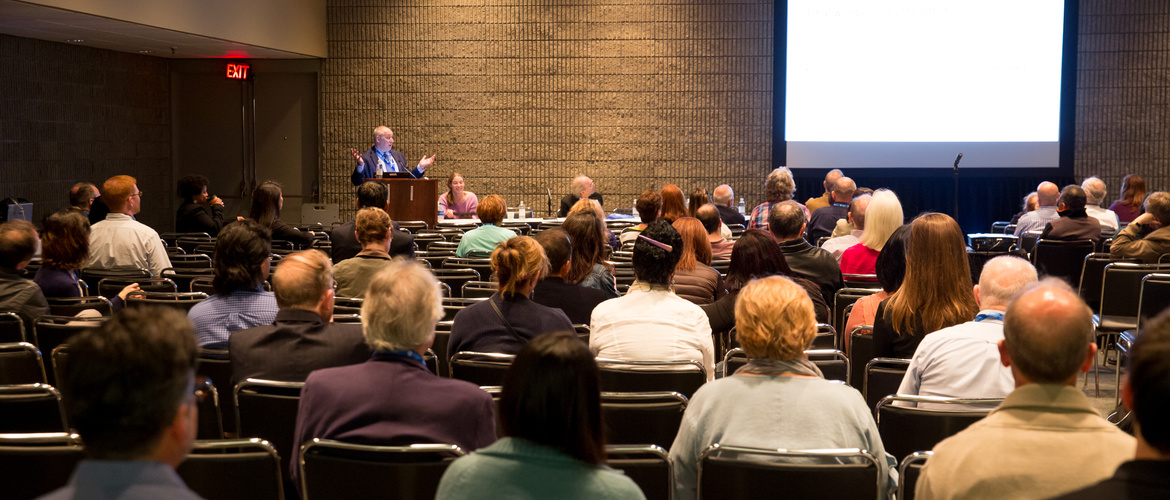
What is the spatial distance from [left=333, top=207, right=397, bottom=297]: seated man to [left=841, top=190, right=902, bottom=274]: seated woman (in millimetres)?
2740

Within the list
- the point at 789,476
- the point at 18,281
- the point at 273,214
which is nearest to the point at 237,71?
the point at 273,214

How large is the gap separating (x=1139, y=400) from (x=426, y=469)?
4.81 feet

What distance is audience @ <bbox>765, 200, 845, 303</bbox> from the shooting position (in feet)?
17.9

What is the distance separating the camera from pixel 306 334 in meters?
3.07

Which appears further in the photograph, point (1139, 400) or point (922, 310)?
point (922, 310)

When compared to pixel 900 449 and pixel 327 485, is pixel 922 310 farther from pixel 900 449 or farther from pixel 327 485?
pixel 327 485

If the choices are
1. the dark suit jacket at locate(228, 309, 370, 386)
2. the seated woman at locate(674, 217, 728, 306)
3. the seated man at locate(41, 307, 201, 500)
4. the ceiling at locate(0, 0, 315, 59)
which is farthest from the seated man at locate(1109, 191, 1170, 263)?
the ceiling at locate(0, 0, 315, 59)

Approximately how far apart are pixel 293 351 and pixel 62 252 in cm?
250

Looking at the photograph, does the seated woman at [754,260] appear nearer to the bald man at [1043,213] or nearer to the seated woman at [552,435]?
the seated woman at [552,435]

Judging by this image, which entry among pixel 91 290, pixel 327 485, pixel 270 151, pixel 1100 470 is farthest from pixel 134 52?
pixel 1100 470

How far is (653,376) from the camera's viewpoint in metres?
3.26

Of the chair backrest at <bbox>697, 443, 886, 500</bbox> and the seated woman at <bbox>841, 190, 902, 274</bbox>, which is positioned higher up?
the seated woman at <bbox>841, 190, 902, 274</bbox>

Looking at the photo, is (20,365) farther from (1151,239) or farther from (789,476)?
(1151,239)

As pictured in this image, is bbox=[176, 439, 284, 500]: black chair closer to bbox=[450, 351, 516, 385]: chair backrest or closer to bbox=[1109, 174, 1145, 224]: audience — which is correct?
bbox=[450, 351, 516, 385]: chair backrest
